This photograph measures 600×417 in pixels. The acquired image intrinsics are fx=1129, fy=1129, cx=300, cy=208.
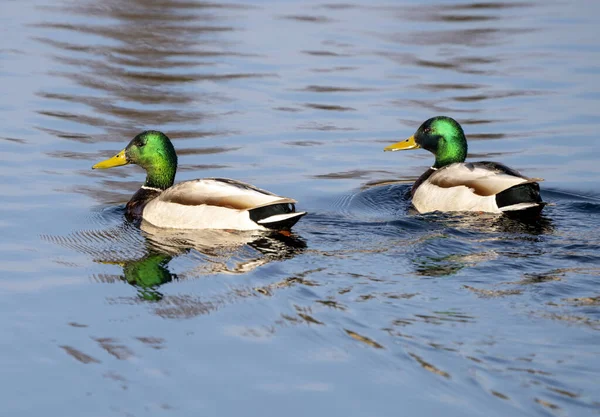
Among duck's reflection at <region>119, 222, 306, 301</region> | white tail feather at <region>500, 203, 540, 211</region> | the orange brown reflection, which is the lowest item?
duck's reflection at <region>119, 222, 306, 301</region>

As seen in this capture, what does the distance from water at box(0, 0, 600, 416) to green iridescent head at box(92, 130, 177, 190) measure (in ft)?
1.32

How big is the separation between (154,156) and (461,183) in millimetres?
2742

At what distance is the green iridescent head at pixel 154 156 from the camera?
33.1 feet

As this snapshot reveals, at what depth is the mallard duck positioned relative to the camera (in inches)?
375

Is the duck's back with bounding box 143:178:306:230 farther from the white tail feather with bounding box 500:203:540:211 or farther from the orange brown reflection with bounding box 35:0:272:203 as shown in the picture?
the white tail feather with bounding box 500:203:540:211

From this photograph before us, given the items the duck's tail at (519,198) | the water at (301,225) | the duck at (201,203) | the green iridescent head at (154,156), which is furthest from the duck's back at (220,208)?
the duck's tail at (519,198)

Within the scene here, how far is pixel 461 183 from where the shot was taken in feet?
32.6

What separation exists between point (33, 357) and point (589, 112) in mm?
8590

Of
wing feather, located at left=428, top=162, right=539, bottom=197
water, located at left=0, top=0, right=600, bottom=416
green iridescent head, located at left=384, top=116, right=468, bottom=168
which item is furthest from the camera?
green iridescent head, located at left=384, top=116, right=468, bottom=168

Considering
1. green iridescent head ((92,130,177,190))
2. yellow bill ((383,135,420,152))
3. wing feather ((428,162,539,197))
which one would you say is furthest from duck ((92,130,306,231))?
yellow bill ((383,135,420,152))

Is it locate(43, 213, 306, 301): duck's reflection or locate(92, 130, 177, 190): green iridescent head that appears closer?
locate(43, 213, 306, 301): duck's reflection

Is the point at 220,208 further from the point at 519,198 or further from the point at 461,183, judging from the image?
the point at 519,198

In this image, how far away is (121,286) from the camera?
7547 millimetres

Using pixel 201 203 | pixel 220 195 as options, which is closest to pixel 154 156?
pixel 201 203
